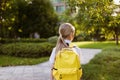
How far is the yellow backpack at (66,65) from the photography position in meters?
4.88

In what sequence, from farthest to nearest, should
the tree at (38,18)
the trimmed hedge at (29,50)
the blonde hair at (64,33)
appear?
the tree at (38,18)
the trimmed hedge at (29,50)
the blonde hair at (64,33)

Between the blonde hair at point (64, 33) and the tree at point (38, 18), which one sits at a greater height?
the blonde hair at point (64, 33)

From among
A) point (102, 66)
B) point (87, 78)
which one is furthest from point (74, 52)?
point (102, 66)

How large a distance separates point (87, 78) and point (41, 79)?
1870mm

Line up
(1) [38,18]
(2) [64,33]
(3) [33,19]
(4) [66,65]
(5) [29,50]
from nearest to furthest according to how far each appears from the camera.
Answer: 1. (4) [66,65]
2. (2) [64,33]
3. (5) [29,50]
4. (3) [33,19]
5. (1) [38,18]

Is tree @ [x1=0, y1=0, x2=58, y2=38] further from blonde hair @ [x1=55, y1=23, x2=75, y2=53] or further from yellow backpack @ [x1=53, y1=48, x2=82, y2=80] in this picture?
yellow backpack @ [x1=53, y1=48, x2=82, y2=80]

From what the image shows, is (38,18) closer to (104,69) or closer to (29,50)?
(29,50)

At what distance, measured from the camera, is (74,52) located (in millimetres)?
4973

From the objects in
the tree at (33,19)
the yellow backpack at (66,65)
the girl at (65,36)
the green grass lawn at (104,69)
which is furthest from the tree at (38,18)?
the yellow backpack at (66,65)

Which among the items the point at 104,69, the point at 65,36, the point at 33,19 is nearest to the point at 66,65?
the point at 65,36

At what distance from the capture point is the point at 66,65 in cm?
488

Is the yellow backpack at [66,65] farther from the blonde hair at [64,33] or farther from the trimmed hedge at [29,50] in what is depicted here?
the trimmed hedge at [29,50]

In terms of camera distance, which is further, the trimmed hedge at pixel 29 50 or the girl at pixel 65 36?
the trimmed hedge at pixel 29 50

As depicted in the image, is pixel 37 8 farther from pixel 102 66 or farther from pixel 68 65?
pixel 68 65
